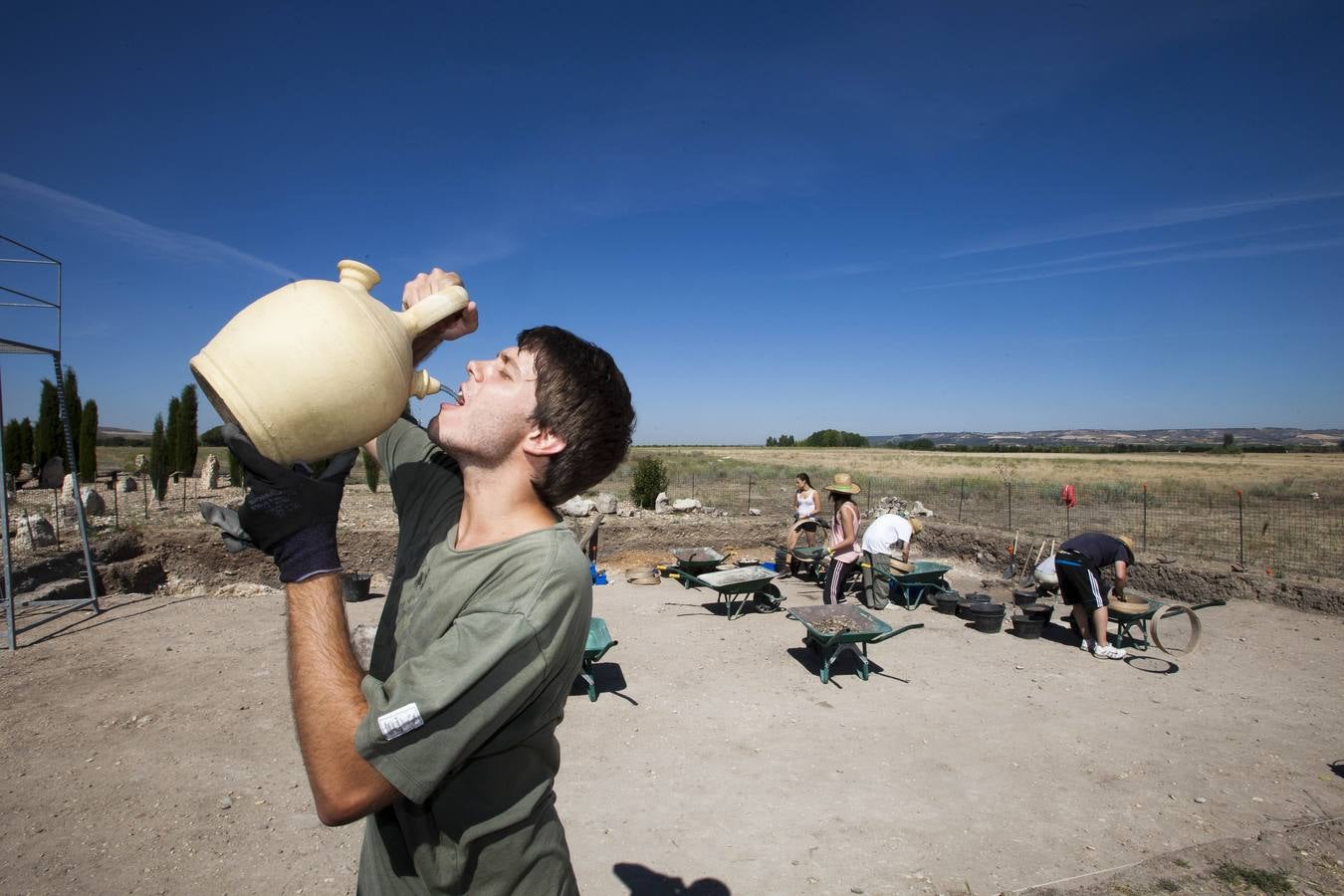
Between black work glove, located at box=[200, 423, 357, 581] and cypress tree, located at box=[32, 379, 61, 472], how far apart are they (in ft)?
103

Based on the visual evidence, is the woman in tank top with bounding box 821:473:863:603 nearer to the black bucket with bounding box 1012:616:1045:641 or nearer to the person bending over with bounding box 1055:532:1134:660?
the black bucket with bounding box 1012:616:1045:641

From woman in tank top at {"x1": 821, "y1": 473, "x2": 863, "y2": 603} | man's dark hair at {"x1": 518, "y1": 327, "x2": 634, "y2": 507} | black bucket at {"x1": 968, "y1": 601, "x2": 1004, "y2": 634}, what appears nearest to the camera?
man's dark hair at {"x1": 518, "y1": 327, "x2": 634, "y2": 507}

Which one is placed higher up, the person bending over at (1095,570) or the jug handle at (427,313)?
the jug handle at (427,313)

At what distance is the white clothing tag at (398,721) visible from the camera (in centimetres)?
101

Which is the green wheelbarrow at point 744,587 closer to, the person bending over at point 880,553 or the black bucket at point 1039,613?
the person bending over at point 880,553

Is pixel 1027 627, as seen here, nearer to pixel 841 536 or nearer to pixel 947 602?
pixel 947 602

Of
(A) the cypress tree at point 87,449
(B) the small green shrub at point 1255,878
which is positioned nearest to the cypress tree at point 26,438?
(A) the cypress tree at point 87,449

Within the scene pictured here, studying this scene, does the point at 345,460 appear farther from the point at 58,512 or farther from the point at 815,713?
the point at 58,512

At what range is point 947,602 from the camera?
30.6 feet

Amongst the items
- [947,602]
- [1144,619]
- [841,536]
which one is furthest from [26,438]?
[1144,619]

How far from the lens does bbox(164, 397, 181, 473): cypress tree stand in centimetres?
2369

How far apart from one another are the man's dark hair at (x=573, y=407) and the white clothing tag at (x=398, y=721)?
0.51 metres

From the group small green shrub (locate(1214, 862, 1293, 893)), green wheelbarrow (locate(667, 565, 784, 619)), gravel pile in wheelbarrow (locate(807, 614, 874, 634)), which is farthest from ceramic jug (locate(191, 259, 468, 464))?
green wheelbarrow (locate(667, 565, 784, 619))

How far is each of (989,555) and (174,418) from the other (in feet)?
84.8
